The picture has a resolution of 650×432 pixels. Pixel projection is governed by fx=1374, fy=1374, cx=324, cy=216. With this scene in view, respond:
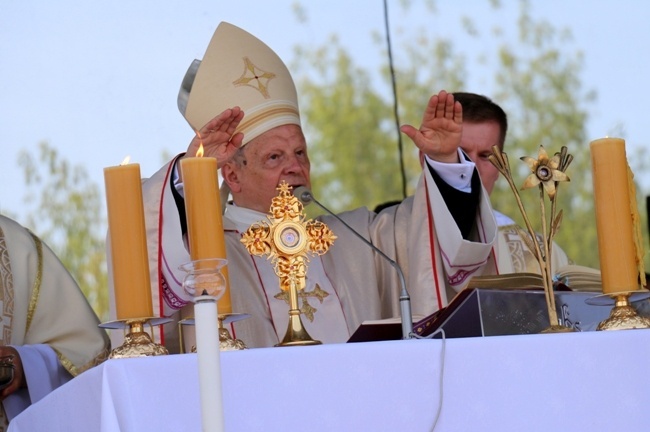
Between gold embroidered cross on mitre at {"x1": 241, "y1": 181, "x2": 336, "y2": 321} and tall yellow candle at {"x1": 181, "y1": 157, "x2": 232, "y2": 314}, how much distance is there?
159 mm

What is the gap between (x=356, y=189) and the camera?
837 cm

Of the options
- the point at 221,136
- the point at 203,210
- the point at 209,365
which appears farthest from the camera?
the point at 221,136

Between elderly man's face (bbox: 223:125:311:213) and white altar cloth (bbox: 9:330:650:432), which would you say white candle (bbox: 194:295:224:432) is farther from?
elderly man's face (bbox: 223:125:311:213)

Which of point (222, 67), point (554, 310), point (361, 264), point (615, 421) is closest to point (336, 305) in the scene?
point (361, 264)

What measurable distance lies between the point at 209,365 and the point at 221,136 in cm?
187

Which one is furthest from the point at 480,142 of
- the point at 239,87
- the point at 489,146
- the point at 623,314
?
the point at 623,314

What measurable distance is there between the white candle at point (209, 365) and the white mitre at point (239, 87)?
8.90ft

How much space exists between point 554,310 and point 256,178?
2.00 meters

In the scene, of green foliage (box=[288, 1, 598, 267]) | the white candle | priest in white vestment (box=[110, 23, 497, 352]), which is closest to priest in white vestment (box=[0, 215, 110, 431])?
priest in white vestment (box=[110, 23, 497, 352])

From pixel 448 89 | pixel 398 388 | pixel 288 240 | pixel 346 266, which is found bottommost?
pixel 398 388

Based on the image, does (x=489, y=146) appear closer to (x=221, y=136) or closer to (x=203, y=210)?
(x=221, y=136)

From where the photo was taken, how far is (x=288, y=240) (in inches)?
126

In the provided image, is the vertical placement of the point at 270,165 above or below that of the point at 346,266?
above

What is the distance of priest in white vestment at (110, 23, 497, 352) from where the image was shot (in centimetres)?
412
